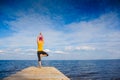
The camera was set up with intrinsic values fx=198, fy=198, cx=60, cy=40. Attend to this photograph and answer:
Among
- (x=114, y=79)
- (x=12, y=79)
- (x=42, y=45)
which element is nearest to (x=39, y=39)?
(x=42, y=45)

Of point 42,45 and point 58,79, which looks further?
point 42,45

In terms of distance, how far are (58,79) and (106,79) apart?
103 ft

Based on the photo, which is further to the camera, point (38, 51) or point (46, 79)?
point (38, 51)

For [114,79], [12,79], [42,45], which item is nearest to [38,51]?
[42,45]

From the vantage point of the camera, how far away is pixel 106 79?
38.3m

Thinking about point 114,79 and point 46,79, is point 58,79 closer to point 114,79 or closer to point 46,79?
point 46,79

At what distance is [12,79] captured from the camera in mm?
8656

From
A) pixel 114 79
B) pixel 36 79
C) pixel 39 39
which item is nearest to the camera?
pixel 36 79

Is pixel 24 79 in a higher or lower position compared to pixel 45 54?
lower

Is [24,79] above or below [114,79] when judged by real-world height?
above

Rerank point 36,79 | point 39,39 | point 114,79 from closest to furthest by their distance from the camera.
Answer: point 36,79, point 39,39, point 114,79

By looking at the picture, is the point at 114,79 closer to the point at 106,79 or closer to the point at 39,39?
the point at 106,79

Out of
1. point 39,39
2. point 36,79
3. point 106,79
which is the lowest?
point 106,79

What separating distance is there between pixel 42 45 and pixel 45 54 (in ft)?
2.07
